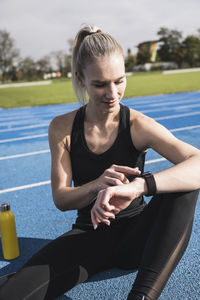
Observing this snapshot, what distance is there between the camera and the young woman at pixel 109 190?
1776mm

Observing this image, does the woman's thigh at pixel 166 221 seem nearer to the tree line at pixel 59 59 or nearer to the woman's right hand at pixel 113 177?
the woman's right hand at pixel 113 177

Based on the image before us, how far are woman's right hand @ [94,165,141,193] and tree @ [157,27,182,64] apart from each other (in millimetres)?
Answer: 82579

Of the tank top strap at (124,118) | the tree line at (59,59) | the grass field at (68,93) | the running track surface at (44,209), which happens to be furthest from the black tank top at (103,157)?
the tree line at (59,59)

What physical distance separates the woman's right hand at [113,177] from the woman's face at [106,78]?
437mm

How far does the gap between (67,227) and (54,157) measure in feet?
4.28

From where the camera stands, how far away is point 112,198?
185cm

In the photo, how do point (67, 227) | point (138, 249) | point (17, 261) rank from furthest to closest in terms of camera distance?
point (67, 227), point (17, 261), point (138, 249)

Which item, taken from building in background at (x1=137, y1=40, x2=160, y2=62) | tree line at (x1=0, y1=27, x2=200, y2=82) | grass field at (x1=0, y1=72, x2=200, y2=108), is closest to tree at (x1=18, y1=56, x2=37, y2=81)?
tree line at (x1=0, y1=27, x2=200, y2=82)

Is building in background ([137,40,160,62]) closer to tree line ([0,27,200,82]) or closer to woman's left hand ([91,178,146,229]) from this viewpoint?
tree line ([0,27,200,82])

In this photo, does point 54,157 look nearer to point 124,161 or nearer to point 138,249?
point 124,161

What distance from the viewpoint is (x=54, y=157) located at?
87.4 inches

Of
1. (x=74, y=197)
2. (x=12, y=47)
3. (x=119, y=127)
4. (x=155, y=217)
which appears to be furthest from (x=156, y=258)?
(x=12, y=47)

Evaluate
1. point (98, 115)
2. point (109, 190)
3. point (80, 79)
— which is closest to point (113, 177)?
point (109, 190)

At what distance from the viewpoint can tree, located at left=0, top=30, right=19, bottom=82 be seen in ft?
260
